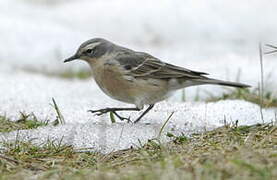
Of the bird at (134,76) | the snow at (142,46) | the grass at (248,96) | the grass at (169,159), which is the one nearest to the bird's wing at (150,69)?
the bird at (134,76)

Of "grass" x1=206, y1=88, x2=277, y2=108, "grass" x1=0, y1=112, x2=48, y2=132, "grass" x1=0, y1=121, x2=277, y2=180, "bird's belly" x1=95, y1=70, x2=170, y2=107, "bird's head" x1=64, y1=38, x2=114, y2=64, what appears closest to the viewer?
"grass" x1=0, y1=121, x2=277, y2=180

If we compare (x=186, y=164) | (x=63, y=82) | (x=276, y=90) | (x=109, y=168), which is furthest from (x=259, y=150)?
(x=63, y=82)

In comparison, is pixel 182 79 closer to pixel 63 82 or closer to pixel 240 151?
pixel 240 151

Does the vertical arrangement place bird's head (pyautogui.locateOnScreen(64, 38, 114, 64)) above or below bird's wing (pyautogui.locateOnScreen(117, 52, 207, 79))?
above

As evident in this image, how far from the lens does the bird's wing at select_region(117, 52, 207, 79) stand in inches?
290

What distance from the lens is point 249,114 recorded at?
7199mm

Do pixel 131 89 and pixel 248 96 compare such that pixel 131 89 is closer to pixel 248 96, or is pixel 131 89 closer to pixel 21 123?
pixel 21 123

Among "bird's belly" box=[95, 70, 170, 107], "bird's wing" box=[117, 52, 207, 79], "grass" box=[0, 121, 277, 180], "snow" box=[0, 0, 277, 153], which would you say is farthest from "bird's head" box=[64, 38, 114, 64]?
"grass" box=[0, 121, 277, 180]

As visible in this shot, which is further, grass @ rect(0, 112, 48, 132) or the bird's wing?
the bird's wing

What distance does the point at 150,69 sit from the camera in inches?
294

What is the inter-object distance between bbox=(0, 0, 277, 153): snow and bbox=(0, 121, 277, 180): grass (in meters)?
0.61

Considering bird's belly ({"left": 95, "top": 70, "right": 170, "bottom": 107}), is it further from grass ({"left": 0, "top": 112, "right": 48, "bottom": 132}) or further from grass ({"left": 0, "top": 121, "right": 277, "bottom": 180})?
grass ({"left": 0, "top": 121, "right": 277, "bottom": 180})

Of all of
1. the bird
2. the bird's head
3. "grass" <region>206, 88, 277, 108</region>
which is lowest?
"grass" <region>206, 88, 277, 108</region>

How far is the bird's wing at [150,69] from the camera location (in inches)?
290
